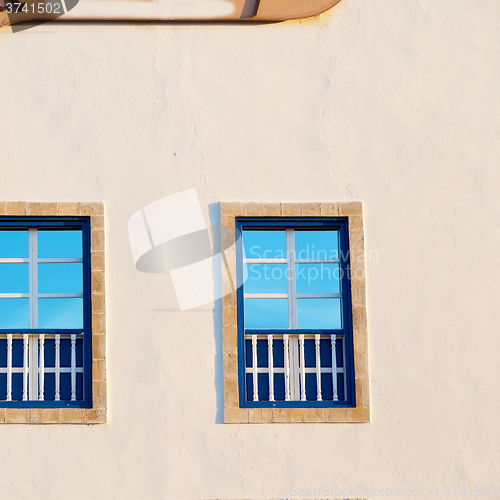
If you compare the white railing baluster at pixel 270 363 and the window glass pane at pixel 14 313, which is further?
the window glass pane at pixel 14 313

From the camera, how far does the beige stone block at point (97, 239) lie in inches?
256

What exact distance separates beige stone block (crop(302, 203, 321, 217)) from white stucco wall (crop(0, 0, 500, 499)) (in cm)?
10

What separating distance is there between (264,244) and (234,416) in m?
1.65

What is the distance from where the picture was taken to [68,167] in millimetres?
6688

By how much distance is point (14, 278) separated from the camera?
6.61 metres

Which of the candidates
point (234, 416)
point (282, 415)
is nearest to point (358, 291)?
point (282, 415)

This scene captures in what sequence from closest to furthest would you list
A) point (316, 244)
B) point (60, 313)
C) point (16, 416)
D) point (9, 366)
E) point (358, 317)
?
point (16, 416), point (9, 366), point (358, 317), point (60, 313), point (316, 244)

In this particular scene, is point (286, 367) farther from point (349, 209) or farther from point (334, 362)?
point (349, 209)

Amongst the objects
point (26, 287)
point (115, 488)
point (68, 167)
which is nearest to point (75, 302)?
point (26, 287)

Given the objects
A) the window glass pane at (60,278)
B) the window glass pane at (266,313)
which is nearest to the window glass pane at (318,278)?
the window glass pane at (266,313)

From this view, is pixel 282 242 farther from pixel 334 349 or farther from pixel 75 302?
pixel 75 302

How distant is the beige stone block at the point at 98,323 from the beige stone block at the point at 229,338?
3.60 feet

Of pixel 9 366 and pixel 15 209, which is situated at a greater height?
pixel 15 209

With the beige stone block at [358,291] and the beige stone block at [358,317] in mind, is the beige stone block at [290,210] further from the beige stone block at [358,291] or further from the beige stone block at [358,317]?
the beige stone block at [358,317]
